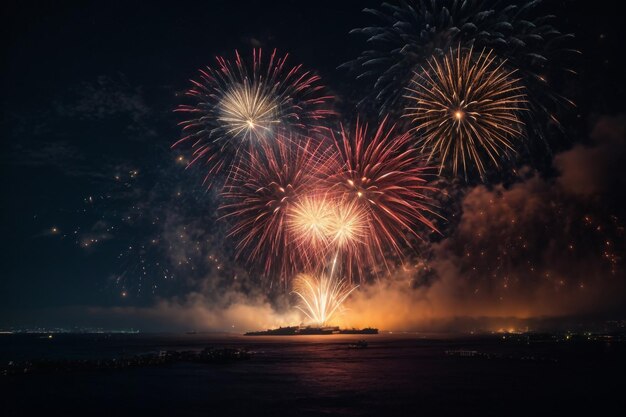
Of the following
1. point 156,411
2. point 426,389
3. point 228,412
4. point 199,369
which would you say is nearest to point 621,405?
point 426,389

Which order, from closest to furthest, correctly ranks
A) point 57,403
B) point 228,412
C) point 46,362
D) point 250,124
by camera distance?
point 228,412 < point 57,403 < point 250,124 < point 46,362

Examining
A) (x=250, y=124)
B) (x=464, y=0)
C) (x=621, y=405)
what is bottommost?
(x=621, y=405)

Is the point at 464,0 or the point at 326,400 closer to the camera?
the point at 464,0

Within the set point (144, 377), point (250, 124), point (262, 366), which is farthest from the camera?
point (262, 366)

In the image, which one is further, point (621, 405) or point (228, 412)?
point (621, 405)

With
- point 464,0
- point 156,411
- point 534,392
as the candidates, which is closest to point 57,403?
point 156,411

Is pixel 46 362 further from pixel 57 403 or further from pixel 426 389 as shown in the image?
pixel 426 389

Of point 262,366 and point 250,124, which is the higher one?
Result: point 250,124

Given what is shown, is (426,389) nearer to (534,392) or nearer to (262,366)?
(534,392)

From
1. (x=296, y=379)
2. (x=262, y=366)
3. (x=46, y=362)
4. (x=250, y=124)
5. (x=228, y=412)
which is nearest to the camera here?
(x=228, y=412)
